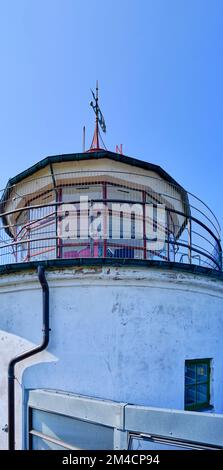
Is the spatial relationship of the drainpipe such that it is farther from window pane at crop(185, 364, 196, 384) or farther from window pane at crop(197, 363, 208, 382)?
window pane at crop(197, 363, 208, 382)

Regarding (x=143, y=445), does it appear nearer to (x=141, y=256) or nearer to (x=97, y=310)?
(x=97, y=310)

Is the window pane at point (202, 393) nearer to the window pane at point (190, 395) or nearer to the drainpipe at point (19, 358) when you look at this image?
the window pane at point (190, 395)

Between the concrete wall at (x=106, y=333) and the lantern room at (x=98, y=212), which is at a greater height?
the lantern room at (x=98, y=212)

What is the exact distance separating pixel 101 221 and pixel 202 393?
4267mm

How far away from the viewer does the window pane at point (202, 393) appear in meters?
6.35

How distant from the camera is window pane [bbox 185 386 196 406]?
6.18m

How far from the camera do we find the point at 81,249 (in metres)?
7.74

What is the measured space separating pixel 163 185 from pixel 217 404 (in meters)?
5.72

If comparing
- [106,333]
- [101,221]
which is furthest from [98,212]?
[106,333]

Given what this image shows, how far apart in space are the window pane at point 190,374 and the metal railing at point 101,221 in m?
2.16

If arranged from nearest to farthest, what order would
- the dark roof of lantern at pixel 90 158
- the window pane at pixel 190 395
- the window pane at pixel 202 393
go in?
the window pane at pixel 190 395 < the window pane at pixel 202 393 < the dark roof of lantern at pixel 90 158

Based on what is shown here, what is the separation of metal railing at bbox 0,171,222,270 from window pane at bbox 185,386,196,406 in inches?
102

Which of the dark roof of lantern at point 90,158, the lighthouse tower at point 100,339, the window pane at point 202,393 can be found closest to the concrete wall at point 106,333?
the lighthouse tower at point 100,339
